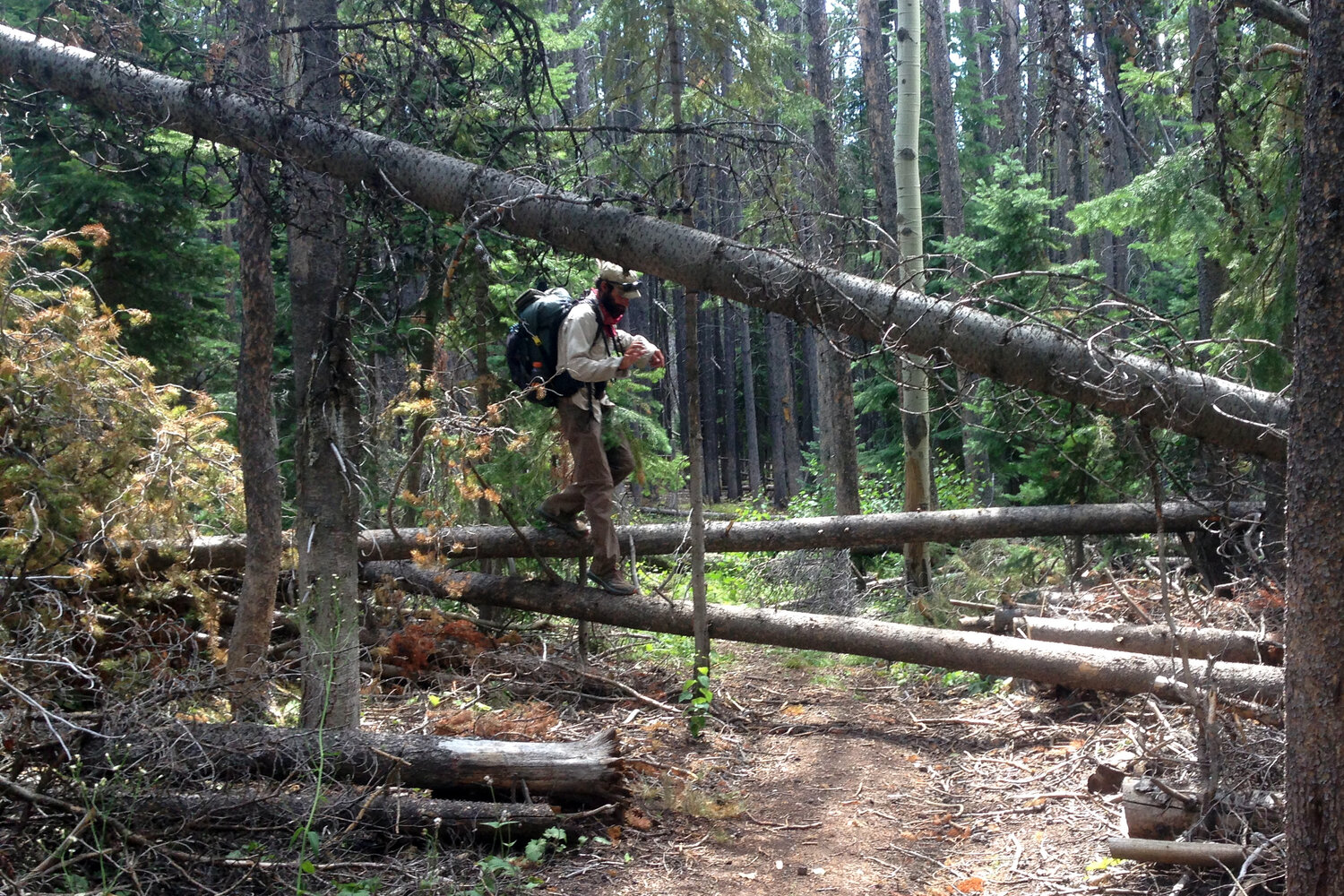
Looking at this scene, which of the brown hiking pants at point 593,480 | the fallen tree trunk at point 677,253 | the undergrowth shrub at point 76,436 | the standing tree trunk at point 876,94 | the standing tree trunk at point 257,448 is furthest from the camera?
the standing tree trunk at point 876,94

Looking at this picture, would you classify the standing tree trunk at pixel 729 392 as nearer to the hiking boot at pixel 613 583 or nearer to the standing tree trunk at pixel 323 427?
the hiking boot at pixel 613 583

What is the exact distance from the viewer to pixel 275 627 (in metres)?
7.96

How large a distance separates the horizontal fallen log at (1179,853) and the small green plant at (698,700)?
117 inches

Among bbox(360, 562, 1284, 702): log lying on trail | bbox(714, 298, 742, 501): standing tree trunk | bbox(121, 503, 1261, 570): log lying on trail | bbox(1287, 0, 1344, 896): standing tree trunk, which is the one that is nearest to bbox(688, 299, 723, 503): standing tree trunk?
bbox(714, 298, 742, 501): standing tree trunk

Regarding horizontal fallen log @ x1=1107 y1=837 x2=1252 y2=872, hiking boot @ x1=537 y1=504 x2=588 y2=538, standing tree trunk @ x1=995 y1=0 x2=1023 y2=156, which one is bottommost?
horizontal fallen log @ x1=1107 y1=837 x2=1252 y2=872

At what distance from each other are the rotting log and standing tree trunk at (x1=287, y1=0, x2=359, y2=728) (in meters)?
0.55

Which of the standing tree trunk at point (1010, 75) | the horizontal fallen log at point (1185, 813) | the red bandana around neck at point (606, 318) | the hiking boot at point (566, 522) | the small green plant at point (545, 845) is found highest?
the standing tree trunk at point (1010, 75)

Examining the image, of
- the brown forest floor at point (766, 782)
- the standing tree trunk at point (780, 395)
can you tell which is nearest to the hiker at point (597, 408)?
the brown forest floor at point (766, 782)

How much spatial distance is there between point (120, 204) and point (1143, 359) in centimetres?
1053

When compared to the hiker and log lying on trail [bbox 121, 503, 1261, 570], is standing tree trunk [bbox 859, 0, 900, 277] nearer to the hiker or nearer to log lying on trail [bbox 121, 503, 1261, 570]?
log lying on trail [bbox 121, 503, 1261, 570]

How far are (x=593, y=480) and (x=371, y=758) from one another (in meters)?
3.14

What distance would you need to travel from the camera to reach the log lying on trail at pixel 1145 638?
21.4 feet

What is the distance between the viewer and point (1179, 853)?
A: 166 inches

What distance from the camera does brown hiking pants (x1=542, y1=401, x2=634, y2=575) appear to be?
24.0 ft
